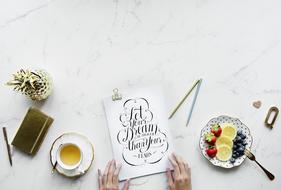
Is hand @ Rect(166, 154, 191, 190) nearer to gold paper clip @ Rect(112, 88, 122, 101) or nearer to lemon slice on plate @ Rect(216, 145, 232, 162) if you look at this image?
lemon slice on plate @ Rect(216, 145, 232, 162)

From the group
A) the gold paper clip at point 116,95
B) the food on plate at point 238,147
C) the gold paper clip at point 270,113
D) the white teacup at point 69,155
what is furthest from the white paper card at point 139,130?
the gold paper clip at point 270,113

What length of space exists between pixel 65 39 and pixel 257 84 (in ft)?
2.16

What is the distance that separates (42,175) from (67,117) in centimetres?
21

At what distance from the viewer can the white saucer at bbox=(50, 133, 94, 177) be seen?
1.32m

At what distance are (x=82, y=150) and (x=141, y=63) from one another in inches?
13.6

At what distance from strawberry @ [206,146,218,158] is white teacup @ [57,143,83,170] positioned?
415 mm

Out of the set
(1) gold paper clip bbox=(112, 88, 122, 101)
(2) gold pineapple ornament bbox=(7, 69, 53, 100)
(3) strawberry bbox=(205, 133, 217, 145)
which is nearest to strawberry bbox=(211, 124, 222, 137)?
(3) strawberry bbox=(205, 133, 217, 145)

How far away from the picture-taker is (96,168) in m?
1.34

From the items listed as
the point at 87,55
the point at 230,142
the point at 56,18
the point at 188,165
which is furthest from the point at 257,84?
the point at 56,18

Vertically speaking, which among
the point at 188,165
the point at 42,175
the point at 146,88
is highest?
the point at 146,88

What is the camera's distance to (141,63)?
133cm

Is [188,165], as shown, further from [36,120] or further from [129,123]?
[36,120]

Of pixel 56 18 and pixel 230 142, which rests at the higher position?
pixel 56 18

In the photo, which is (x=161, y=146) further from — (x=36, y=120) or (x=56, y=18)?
(x=56, y=18)
